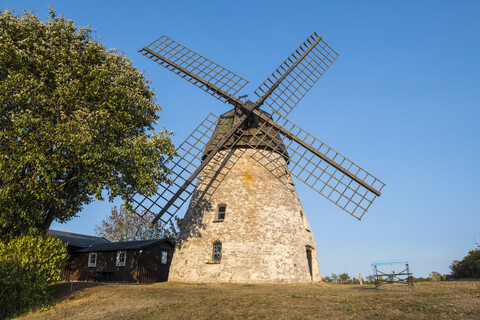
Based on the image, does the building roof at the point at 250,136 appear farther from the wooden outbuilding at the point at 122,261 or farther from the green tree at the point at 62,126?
the wooden outbuilding at the point at 122,261

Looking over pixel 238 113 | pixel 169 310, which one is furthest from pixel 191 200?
pixel 169 310

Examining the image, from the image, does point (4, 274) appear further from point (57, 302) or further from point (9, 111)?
point (9, 111)

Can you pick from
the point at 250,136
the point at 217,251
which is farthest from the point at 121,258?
the point at 250,136

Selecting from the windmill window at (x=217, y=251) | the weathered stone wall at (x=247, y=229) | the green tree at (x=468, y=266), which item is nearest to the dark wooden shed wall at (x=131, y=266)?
the weathered stone wall at (x=247, y=229)

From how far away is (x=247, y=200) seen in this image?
74.9 ft

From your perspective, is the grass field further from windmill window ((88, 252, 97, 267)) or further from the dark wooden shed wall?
windmill window ((88, 252, 97, 267))

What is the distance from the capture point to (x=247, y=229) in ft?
71.6

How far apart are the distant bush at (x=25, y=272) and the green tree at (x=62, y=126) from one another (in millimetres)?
1201

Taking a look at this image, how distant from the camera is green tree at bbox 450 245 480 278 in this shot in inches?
1091

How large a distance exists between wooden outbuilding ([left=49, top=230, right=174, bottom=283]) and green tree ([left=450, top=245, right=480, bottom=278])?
26.8 meters

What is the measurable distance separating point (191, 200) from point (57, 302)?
34.6 feet

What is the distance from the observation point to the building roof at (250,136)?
2450 cm

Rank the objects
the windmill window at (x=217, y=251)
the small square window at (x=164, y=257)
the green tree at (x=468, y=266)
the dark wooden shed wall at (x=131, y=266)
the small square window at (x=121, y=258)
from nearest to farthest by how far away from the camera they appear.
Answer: the windmill window at (x=217, y=251) < the green tree at (x=468, y=266) < the dark wooden shed wall at (x=131, y=266) < the small square window at (x=121, y=258) < the small square window at (x=164, y=257)

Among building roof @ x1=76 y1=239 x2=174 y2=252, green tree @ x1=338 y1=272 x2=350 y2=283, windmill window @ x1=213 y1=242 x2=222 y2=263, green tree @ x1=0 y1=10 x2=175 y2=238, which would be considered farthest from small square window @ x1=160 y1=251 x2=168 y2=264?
green tree @ x1=338 y1=272 x2=350 y2=283
